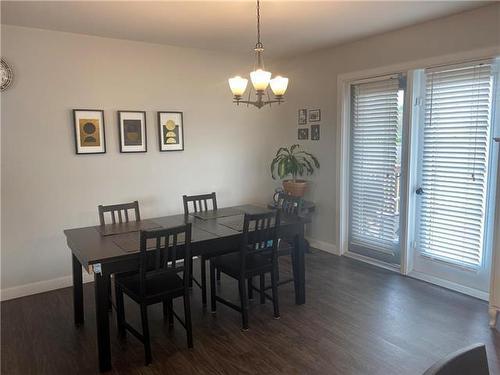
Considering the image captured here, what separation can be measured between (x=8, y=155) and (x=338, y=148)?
3.61 metres

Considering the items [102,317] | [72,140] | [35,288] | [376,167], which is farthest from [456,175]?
[35,288]

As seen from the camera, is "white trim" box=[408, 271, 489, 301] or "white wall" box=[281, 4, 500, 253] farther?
"white trim" box=[408, 271, 489, 301]

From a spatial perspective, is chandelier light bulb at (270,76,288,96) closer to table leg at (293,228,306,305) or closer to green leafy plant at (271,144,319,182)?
table leg at (293,228,306,305)

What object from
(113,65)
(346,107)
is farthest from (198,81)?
(346,107)

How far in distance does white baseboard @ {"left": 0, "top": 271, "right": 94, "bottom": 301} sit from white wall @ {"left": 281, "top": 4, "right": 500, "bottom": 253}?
3.16 meters

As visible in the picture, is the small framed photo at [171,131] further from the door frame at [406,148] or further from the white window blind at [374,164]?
the white window blind at [374,164]

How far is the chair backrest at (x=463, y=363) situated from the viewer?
1052mm

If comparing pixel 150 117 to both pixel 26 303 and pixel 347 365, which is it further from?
pixel 347 365

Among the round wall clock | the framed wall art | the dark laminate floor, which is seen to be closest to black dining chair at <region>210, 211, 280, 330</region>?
the dark laminate floor

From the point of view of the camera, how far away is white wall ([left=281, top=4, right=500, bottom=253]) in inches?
132

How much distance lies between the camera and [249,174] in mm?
5320

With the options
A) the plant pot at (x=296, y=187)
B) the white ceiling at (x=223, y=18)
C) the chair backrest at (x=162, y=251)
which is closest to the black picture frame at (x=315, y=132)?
the plant pot at (x=296, y=187)

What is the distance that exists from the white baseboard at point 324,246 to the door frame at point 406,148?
10cm

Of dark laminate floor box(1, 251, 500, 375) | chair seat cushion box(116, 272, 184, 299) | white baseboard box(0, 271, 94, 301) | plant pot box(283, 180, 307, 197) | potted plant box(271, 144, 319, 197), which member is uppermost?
potted plant box(271, 144, 319, 197)
